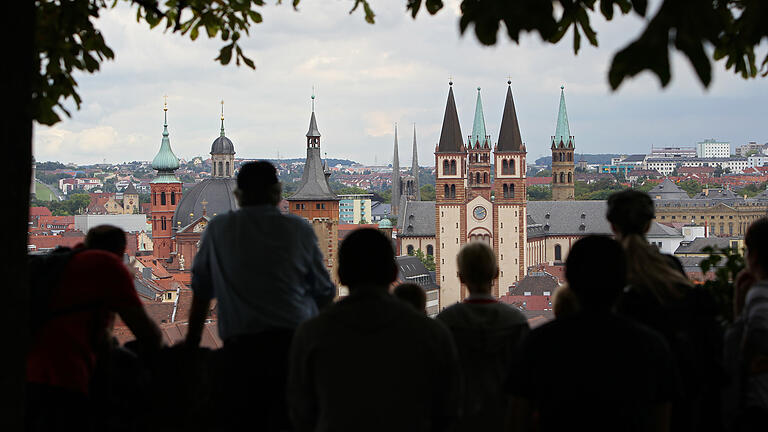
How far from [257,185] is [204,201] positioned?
199 feet

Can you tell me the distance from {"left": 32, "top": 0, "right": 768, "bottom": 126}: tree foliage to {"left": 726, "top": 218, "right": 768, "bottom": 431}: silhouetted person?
0.53 metres

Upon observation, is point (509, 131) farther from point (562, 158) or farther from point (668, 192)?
point (668, 192)

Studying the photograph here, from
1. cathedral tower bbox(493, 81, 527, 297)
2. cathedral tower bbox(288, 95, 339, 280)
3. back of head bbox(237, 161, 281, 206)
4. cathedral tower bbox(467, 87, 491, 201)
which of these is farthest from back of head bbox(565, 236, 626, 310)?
cathedral tower bbox(467, 87, 491, 201)

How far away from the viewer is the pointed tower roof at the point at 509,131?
204 ft

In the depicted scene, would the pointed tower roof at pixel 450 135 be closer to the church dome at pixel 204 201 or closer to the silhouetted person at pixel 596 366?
the church dome at pixel 204 201

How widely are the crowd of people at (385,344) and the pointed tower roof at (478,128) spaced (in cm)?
6229

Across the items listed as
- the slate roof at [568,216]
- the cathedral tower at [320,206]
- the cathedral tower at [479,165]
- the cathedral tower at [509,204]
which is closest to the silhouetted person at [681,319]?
the cathedral tower at [320,206]

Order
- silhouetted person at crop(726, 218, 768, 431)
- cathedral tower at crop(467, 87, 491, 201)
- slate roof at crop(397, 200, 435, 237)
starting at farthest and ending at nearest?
slate roof at crop(397, 200, 435, 237) < cathedral tower at crop(467, 87, 491, 201) < silhouetted person at crop(726, 218, 768, 431)

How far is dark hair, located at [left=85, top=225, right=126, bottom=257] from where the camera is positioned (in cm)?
265

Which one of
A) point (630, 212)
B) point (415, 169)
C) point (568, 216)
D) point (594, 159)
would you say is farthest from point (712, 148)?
point (630, 212)

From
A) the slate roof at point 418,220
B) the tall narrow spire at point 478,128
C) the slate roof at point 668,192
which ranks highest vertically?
the tall narrow spire at point 478,128

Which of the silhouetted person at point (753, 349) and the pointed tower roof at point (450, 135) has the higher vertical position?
the pointed tower roof at point (450, 135)

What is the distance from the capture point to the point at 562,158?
80.1 meters

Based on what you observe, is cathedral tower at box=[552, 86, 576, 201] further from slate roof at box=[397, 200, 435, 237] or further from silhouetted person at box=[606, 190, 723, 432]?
silhouetted person at box=[606, 190, 723, 432]
